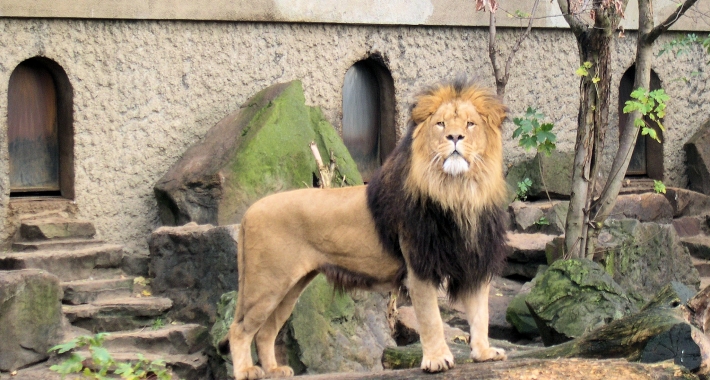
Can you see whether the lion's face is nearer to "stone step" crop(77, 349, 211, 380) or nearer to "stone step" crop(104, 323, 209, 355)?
"stone step" crop(77, 349, 211, 380)

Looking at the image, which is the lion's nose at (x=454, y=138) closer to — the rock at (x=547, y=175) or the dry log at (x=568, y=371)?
the dry log at (x=568, y=371)

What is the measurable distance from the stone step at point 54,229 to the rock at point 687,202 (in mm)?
6887

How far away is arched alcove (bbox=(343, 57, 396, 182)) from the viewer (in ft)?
34.6

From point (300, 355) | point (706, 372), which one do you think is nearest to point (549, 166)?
point (300, 355)

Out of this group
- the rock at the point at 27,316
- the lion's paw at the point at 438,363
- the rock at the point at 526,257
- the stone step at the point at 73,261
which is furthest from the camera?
the rock at the point at 526,257

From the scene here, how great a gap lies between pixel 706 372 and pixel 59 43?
6.45 m

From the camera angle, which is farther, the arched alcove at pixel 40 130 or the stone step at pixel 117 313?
the arched alcove at pixel 40 130

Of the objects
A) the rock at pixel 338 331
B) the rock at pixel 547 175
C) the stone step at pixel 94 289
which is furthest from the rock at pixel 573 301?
the stone step at pixel 94 289

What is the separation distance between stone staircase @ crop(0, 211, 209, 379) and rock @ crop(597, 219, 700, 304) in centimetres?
374

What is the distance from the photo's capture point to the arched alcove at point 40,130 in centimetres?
884

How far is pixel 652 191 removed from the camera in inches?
460

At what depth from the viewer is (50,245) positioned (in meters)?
8.40

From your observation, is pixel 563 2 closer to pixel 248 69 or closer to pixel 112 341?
pixel 248 69

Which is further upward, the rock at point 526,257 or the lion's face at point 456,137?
the lion's face at point 456,137
